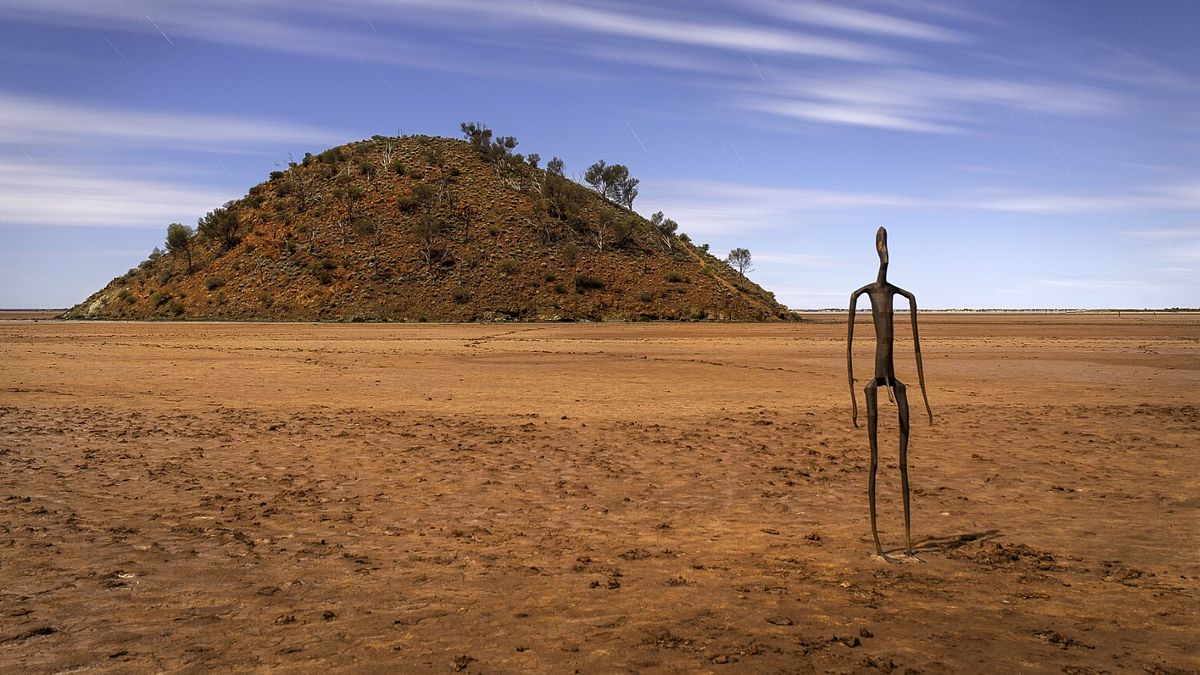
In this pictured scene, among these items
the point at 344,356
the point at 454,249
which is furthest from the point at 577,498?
the point at 454,249

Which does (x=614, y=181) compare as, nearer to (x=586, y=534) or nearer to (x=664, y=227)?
(x=664, y=227)

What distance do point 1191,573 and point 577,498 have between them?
5.78 m

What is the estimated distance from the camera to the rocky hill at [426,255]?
71.2 meters

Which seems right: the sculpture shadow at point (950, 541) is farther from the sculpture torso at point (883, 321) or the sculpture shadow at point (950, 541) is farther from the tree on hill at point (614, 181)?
the tree on hill at point (614, 181)

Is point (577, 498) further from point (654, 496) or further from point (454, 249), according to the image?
point (454, 249)

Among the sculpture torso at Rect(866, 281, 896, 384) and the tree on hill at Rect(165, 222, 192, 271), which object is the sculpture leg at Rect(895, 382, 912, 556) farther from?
the tree on hill at Rect(165, 222, 192, 271)

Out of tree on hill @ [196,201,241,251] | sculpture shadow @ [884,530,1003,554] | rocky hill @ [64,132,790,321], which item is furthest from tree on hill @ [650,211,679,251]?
sculpture shadow @ [884,530,1003,554]

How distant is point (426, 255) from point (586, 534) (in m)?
71.1

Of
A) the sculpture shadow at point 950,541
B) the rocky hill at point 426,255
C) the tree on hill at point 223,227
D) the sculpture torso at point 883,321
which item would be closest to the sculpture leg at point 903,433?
the sculpture torso at point 883,321

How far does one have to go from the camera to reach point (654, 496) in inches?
385

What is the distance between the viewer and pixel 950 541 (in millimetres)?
7805

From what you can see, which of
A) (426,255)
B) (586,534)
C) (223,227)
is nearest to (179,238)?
(223,227)

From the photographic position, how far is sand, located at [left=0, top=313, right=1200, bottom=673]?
17.5 ft

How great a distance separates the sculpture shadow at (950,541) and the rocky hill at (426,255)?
60564mm
